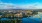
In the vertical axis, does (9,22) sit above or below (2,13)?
below

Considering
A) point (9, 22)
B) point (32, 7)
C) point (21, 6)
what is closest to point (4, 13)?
point (9, 22)

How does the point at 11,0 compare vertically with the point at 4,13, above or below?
above

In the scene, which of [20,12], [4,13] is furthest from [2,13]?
[20,12]

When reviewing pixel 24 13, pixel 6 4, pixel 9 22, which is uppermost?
pixel 6 4

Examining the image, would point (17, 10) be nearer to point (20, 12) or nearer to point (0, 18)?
point (20, 12)

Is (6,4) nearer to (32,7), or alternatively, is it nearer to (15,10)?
(15,10)

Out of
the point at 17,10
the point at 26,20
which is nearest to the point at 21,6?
the point at 17,10

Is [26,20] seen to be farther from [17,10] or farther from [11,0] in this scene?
[11,0]
